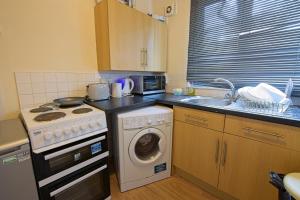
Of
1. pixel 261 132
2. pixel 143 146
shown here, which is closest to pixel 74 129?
pixel 143 146

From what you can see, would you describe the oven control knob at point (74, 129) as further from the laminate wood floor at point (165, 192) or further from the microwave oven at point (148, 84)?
the microwave oven at point (148, 84)

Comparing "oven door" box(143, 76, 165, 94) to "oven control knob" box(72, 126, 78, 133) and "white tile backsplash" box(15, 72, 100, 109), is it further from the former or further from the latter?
"oven control knob" box(72, 126, 78, 133)

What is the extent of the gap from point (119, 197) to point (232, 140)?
113cm

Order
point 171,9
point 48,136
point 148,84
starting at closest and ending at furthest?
1. point 48,136
2. point 148,84
3. point 171,9

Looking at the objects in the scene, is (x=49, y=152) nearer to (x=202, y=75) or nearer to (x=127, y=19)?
(x=127, y=19)

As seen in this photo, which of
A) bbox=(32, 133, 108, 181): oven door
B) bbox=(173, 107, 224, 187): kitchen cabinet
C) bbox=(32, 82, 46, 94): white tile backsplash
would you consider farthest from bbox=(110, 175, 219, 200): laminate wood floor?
bbox=(32, 82, 46, 94): white tile backsplash

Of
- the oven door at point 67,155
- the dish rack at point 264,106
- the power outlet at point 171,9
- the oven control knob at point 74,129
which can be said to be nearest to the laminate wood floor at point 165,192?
the oven door at point 67,155

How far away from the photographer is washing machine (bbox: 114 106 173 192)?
4.57ft

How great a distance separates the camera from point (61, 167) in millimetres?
1039

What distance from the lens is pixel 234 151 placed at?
1.23 meters

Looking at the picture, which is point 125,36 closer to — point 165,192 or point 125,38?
point 125,38

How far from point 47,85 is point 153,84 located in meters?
1.18

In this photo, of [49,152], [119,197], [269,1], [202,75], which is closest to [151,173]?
[119,197]

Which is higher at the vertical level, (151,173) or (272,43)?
(272,43)
